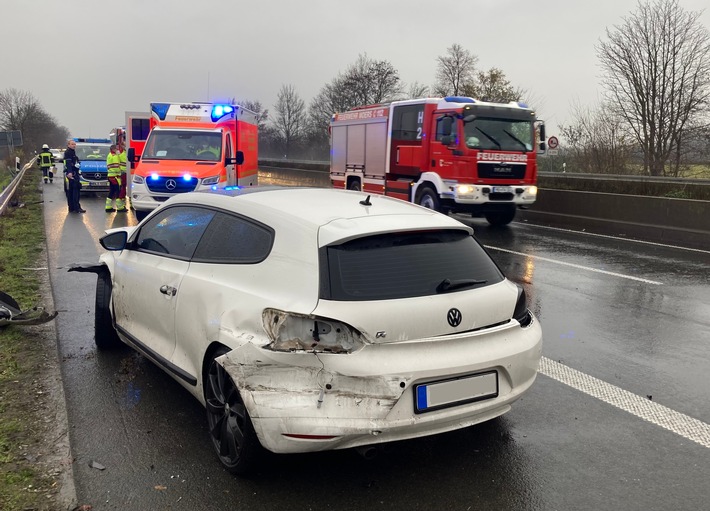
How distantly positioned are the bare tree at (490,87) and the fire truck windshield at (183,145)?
31.2m

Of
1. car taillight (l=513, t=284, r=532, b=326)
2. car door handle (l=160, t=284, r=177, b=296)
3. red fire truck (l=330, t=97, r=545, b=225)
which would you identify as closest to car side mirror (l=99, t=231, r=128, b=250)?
car door handle (l=160, t=284, r=177, b=296)

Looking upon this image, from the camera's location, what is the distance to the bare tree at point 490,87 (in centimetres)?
4309

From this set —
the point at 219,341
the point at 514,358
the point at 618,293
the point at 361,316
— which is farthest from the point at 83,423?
the point at 618,293

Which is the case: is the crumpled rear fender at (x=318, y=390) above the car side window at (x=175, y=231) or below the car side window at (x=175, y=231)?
below

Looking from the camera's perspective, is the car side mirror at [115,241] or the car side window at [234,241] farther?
the car side mirror at [115,241]

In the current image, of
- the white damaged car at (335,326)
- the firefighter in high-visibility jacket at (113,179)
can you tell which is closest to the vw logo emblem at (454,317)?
the white damaged car at (335,326)

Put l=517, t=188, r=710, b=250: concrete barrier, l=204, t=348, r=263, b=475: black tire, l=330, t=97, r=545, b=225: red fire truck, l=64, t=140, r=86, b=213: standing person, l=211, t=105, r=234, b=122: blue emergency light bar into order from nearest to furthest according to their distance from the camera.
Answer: l=204, t=348, r=263, b=475: black tire, l=517, t=188, r=710, b=250: concrete barrier, l=330, t=97, r=545, b=225: red fire truck, l=211, t=105, r=234, b=122: blue emergency light bar, l=64, t=140, r=86, b=213: standing person

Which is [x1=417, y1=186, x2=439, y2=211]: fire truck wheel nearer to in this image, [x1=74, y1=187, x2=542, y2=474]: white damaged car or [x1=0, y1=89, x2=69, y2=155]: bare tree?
[x1=74, y1=187, x2=542, y2=474]: white damaged car

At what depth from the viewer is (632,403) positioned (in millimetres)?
4379

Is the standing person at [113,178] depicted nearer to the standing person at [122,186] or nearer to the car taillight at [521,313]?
the standing person at [122,186]

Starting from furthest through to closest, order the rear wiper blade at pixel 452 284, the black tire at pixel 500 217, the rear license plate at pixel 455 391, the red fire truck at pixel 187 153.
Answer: the black tire at pixel 500 217, the red fire truck at pixel 187 153, the rear wiper blade at pixel 452 284, the rear license plate at pixel 455 391

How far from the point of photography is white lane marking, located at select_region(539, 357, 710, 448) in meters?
3.94

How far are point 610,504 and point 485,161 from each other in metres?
11.3

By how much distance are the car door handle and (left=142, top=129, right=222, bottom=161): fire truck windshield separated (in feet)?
35.7
